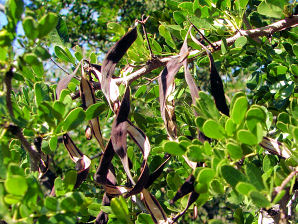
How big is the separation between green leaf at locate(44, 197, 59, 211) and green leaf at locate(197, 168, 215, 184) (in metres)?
0.30

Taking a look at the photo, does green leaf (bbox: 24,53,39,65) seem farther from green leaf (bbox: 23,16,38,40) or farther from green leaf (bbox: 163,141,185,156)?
green leaf (bbox: 163,141,185,156)

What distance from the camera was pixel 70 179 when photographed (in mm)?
781

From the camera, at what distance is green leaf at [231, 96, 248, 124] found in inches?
27.2

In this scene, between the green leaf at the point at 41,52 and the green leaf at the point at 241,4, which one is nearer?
the green leaf at the point at 41,52

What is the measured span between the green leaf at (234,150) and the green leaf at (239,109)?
6 cm

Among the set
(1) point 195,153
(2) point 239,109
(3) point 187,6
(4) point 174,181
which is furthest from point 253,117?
(3) point 187,6

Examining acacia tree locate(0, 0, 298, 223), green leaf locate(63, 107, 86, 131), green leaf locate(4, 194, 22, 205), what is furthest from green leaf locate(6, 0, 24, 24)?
green leaf locate(4, 194, 22, 205)

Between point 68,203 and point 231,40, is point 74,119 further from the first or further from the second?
point 231,40

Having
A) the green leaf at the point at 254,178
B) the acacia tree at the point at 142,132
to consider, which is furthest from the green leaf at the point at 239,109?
the green leaf at the point at 254,178

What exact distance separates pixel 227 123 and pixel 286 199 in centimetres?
32

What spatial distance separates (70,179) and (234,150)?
0.38m

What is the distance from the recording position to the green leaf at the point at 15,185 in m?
0.57

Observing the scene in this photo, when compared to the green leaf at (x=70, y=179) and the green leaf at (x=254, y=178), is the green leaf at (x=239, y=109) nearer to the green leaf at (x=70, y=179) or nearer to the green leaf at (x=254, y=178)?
the green leaf at (x=254, y=178)

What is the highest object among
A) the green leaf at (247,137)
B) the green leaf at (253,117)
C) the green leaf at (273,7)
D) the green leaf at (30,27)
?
the green leaf at (30,27)
